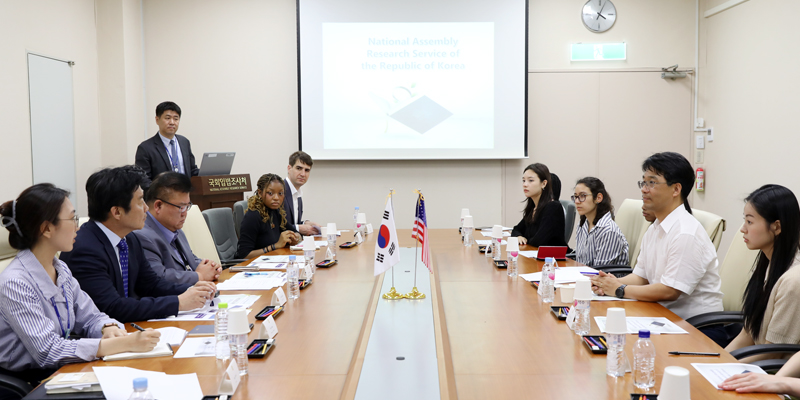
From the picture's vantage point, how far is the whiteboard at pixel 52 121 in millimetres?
5008

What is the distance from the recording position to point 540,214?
13.8ft

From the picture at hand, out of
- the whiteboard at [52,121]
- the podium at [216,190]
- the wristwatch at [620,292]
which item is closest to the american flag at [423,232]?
the wristwatch at [620,292]

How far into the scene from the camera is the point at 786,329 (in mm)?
1984

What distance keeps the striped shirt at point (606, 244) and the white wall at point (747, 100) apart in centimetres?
248

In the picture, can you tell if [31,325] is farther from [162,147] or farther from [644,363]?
[162,147]

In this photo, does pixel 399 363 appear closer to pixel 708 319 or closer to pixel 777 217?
pixel 708 319

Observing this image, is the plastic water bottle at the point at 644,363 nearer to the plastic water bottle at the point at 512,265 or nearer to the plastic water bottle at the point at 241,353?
the plastic water bottle at the point at 241,353

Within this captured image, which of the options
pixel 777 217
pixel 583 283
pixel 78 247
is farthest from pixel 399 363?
pixel 777 217

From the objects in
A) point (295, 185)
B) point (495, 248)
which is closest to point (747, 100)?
point (495, 248)

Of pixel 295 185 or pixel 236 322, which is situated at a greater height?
pixel 295 185

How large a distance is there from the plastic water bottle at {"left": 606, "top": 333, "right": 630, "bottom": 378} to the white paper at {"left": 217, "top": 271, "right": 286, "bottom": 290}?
1623mm

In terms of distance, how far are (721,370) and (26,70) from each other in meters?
5.48

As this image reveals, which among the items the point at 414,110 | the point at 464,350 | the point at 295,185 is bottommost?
the point at 464,350

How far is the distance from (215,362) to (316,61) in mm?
5101
